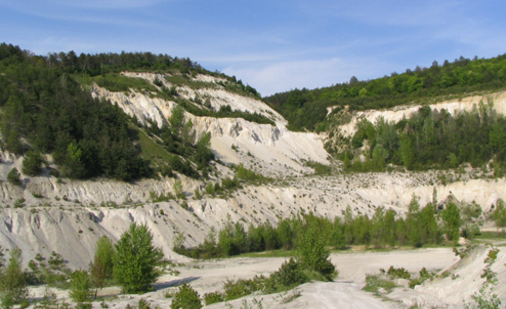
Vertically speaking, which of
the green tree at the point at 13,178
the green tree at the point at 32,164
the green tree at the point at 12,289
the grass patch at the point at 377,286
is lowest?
the grass patch at the point at 377,286

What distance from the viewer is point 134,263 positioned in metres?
22.1

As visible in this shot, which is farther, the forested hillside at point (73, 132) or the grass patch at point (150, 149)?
the grass patch at point (150, 149)

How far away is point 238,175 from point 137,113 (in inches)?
802

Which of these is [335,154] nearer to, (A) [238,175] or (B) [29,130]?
(A) [238,175]

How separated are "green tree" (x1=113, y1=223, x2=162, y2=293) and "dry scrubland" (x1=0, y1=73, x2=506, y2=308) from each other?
47.1 inches

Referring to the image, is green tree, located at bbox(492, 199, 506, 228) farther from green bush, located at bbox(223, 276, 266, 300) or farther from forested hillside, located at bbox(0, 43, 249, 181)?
green bush, located at bbox(223, 276, 266, 300)

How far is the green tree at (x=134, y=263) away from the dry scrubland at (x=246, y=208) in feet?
3.93

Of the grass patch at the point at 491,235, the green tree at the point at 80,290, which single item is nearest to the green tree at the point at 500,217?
the grass patch at the point at 491,235

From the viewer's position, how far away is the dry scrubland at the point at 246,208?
16.3 m

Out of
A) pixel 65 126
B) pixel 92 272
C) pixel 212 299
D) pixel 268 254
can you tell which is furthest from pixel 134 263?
pixel 65 126

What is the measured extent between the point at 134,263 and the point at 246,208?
25.5 meters

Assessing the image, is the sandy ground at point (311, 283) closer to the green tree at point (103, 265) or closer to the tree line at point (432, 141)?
the green tree at point (103, 265)

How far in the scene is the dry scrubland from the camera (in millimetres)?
16281

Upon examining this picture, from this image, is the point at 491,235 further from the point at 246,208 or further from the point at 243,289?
the point at 243,289
